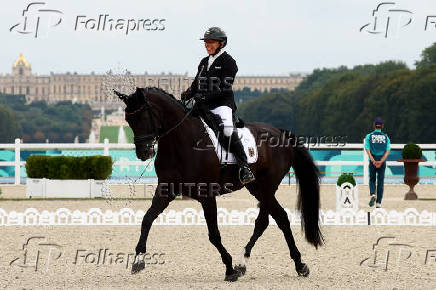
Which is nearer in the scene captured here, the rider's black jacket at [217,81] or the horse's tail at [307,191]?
the rider's black jacket at [217,81]

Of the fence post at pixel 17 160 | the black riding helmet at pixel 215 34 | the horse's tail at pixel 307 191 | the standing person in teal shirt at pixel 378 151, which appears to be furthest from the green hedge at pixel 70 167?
the black riding helmet at pixel 215 34

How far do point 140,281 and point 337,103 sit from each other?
84.2 m

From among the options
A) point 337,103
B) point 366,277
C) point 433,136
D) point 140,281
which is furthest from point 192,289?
point 337,103

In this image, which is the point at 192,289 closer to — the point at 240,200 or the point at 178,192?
the point at 178,192

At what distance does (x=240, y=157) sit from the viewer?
9586 mm

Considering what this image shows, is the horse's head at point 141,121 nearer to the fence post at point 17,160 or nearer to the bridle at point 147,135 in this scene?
the bridle at point 147,135

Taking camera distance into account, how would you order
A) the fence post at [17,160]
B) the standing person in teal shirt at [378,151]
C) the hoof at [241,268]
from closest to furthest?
the hoof at [241,268]
the standing person in teal shirt at [378,151]
the fence post at [17,160]

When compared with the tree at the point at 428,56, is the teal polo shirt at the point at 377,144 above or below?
below

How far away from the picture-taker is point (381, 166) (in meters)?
17.6

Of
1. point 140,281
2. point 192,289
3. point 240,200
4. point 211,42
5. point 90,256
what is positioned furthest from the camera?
point 240,200

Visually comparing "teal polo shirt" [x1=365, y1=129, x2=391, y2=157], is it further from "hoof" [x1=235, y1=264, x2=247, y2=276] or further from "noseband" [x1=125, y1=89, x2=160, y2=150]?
"noseband" [x1=125, y1=89, x2=160, y2=150]

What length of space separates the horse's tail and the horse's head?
99.0 inches

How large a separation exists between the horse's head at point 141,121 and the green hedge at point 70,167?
12502mm

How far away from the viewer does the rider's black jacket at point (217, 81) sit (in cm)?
950
